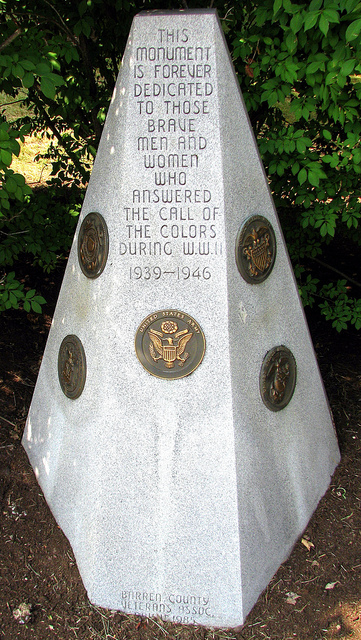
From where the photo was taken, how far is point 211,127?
252 centimetres

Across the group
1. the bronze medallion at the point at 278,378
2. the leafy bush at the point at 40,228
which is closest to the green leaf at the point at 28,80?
the leafy bush at the point at 40,228

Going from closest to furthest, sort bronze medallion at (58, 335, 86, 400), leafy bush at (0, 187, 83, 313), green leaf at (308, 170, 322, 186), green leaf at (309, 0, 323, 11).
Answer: green leaf at (309, 0, 323, 11)
bronze medallion at (58, 335, 86, 400)
green leaf at (308, 170, 322, 186)
leafy bush at (0, 187, 83, 313)

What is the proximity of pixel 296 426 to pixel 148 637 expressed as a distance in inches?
52.1

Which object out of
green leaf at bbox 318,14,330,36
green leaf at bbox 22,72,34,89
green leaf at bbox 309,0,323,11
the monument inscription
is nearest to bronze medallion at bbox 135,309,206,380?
the monument inscription

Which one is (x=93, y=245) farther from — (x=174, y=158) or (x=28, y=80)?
(x=28, y=80)

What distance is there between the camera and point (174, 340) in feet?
8.73

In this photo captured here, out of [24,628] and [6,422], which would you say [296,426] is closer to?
[24,628]

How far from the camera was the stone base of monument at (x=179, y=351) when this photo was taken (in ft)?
8.30

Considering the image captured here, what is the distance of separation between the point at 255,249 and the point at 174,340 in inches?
23.7

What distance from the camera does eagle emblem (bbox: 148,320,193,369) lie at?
2.66 m

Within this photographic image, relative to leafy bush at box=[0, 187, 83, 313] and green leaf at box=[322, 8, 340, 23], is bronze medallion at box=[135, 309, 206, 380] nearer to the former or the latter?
green leaf at box=[322, 8, 340, 23]

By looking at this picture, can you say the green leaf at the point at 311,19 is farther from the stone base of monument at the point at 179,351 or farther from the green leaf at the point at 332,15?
the stone base of monument at the point at 179,351

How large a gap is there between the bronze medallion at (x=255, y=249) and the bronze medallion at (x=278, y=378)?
0.42 m

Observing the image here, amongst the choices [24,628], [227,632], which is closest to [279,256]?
[227,632]
